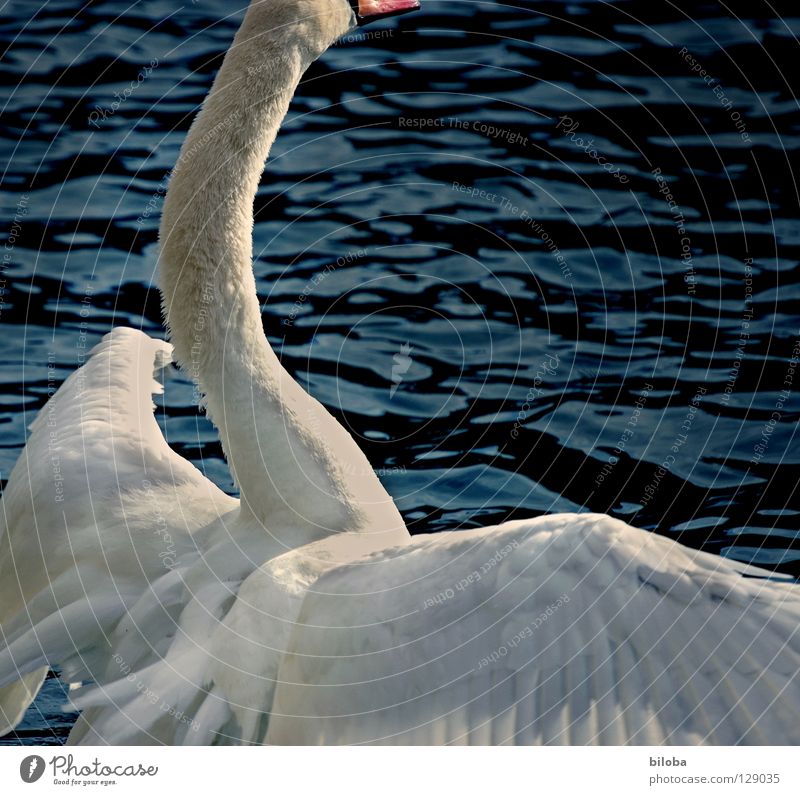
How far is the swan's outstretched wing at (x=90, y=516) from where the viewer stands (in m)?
3.48

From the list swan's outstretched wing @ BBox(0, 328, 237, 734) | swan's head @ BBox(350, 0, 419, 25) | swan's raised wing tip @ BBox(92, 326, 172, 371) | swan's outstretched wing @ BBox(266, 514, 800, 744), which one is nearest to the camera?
swan's outstretched wing @ BBox(266, 514, 800, 744)

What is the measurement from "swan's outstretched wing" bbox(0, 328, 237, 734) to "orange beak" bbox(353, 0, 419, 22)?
4.55 feet

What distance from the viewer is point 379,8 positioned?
12.4 ft

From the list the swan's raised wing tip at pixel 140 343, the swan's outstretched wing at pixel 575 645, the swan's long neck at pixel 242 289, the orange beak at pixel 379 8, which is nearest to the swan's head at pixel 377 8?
the orange beak at pixel 379 8

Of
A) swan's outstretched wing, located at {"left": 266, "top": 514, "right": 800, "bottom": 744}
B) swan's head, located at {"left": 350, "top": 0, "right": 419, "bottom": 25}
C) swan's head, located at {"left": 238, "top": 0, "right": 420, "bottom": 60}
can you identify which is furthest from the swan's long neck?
swan's outstretched wing, located at {"left": 266, "top": 514, "right": 800, "bottom": 744}

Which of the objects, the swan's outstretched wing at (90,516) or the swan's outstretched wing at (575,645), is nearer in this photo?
the swan's outstretched wing at (575,645)

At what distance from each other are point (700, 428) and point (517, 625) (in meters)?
3.06

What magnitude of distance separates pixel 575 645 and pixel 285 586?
0.73 metres

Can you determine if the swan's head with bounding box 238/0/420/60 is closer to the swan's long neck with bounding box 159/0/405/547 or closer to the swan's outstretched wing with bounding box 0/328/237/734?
the swan's long neck with bounding box 159/0/405/547

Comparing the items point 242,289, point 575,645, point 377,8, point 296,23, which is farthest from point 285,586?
point 377,8

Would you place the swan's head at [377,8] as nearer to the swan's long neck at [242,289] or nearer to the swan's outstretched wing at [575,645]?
the swan's long neck at [242,289]

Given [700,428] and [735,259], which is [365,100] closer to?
[735,259]

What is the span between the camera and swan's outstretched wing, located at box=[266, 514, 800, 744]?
271 cm

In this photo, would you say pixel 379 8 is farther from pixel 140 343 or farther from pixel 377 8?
pixel 140 343
